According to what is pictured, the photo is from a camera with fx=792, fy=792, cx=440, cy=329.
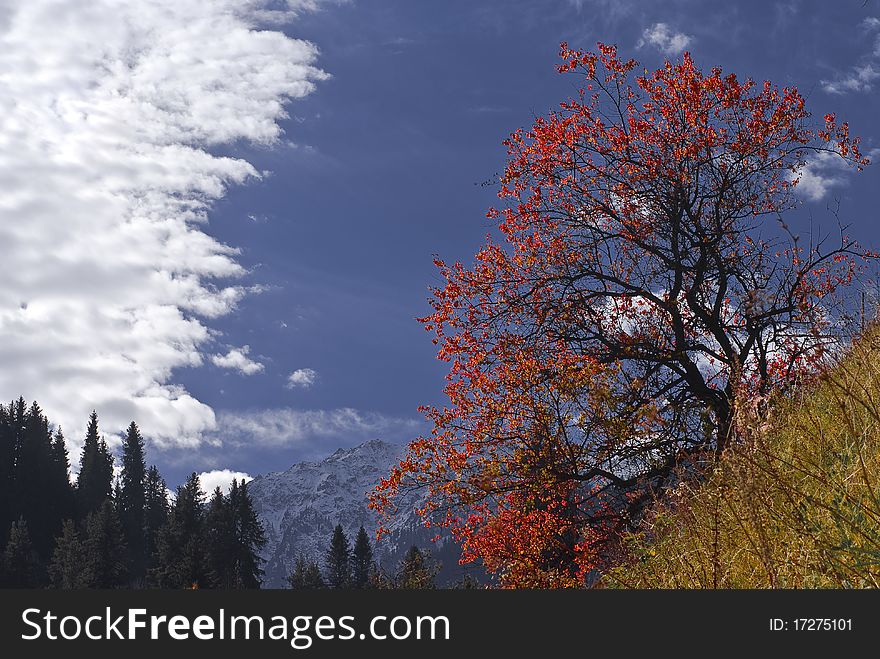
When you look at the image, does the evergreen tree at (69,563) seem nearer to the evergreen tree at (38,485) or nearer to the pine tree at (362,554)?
the evergreen tree at (38,485)

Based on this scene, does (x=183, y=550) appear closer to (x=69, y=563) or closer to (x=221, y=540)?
(x=221, y=540)

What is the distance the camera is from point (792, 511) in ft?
19.4

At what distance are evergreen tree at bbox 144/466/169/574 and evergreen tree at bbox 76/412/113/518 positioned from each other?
7061 mm

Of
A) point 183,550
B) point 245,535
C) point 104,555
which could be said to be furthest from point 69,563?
point 245,535

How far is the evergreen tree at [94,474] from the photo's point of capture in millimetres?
117500

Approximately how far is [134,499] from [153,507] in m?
3.92

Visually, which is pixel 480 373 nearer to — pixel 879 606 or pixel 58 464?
pixel 879 606

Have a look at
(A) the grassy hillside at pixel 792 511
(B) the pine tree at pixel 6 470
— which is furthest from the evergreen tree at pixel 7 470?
(A) the grassy hillside at pixel 792 511

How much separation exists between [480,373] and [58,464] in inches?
4717

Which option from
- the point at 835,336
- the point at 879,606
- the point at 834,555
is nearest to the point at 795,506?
the point at 834,555

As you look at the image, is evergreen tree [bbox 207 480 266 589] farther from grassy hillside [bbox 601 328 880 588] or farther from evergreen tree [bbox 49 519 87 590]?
grassy hillside [bbox 601 328 880 588]

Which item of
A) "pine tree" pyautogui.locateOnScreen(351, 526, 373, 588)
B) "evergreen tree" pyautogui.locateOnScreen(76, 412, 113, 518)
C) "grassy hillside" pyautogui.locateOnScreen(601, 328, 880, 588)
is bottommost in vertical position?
"pine tree" pyautogui.locateOnScreen(351, 526, 373, 588)

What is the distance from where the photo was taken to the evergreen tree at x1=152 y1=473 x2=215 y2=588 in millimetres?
77062

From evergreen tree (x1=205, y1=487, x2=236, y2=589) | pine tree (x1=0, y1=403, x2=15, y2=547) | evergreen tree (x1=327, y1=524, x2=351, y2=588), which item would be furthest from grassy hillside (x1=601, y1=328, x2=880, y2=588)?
pine tree (x1=0, y1=403, x2=15, y2=547)
